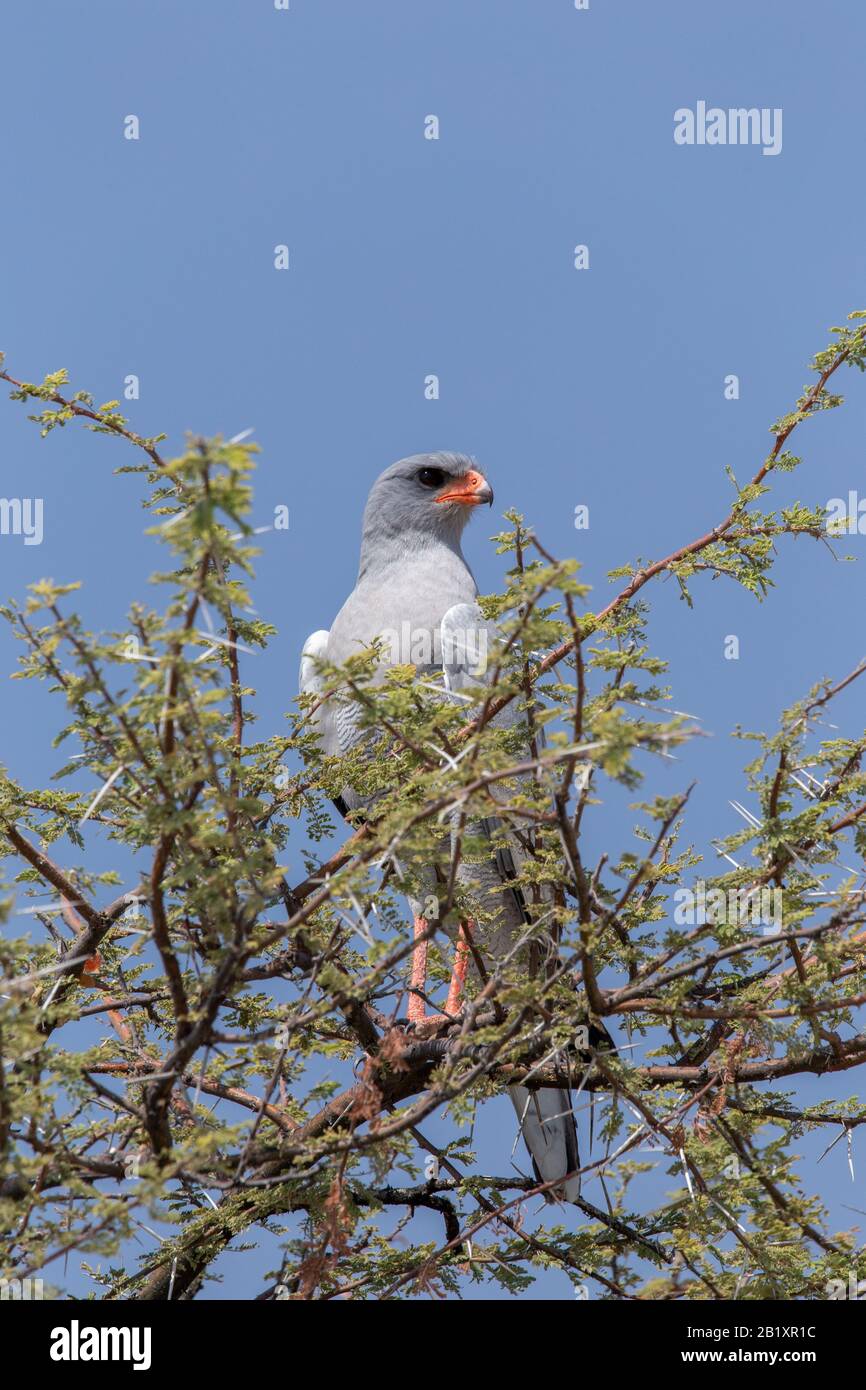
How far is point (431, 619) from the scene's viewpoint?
6.58 meters

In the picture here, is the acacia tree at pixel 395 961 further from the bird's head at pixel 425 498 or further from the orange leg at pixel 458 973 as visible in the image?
the bird's head at pixel 425 498

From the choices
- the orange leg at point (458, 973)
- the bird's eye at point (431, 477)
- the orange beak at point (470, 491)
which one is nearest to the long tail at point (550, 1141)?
the orange leg at point (458, 973)

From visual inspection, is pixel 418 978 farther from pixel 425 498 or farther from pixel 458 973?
pixel 425 498

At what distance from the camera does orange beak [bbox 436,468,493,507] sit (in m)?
7.55

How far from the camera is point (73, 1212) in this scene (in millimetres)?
3133

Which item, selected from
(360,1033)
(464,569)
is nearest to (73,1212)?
(360,1033)

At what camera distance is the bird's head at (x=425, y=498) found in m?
7.53

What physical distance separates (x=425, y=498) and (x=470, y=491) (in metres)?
0.25

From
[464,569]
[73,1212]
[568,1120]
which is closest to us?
[73,1212]

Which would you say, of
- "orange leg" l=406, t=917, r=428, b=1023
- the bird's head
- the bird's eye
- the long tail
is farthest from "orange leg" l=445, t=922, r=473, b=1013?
the bird's eye

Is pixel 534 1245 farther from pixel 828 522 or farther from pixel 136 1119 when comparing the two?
pixel 828 522

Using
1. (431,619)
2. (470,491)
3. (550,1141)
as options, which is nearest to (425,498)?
(470,491)

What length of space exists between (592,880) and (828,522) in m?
1.92
